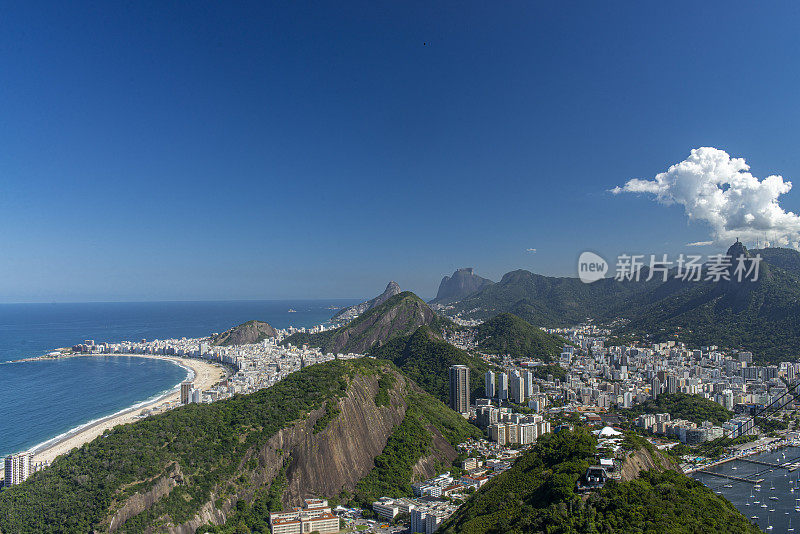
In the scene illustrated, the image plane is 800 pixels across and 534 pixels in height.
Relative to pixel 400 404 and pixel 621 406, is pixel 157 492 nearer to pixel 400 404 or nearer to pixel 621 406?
pixel 400 404

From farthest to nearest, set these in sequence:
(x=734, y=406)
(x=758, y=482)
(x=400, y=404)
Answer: (x=734, y=406), (x=400, y=404), (x=758, y=482)

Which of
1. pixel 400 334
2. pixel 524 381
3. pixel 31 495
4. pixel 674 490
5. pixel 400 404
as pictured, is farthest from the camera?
pixel 400 334

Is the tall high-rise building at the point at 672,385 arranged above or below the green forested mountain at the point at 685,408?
above

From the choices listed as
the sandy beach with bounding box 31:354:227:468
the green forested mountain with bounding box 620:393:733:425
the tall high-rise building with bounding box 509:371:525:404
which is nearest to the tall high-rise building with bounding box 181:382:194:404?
the sandy beach with bounding box 31:354:227:468

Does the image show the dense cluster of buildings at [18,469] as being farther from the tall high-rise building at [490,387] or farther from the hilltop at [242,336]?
the hilltop at [242,336]

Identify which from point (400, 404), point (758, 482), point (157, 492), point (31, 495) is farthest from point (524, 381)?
point (31, 495)

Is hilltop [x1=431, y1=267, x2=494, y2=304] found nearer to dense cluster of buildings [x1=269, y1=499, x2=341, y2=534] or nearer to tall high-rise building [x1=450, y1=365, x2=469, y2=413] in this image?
tall high-rise building [x1=450, y1=365, x2=469, y2=413]

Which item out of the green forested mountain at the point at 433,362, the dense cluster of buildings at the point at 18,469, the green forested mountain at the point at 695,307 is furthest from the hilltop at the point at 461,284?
the dense cluster of buildings at the point at 18,469
